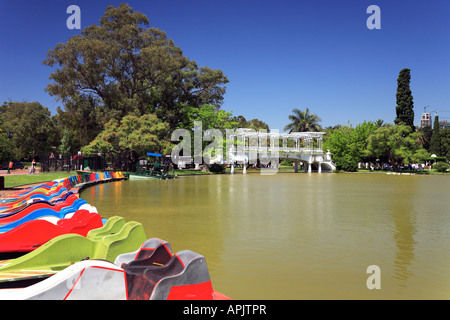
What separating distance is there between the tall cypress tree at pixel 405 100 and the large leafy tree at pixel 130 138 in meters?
48.7

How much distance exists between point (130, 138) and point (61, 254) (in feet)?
124

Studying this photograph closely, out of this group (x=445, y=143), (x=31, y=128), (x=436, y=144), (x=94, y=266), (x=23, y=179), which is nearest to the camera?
(x=94, y=266)

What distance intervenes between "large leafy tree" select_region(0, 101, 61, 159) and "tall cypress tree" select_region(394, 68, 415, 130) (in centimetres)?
6919

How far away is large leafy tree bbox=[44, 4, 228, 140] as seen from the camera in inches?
1651

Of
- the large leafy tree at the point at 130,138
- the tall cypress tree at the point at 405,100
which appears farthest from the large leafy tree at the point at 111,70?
the tall cypress tree at the point at 405,100

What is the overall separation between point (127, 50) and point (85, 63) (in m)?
5.84

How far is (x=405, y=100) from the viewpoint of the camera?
2687 inches

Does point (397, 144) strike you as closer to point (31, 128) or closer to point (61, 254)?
point (61, 254)

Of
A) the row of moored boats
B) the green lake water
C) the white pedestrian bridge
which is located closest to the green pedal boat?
the row of moored boats

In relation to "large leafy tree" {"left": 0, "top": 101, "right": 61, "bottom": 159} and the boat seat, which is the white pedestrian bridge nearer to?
"large leafy tree" {"left": 0, "top": 101, "right": 61, "bottom": 159}

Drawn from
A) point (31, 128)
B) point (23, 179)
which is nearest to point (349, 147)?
point (23, 179)

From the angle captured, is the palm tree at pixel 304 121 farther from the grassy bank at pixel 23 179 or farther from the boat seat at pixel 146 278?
the boat seat at pixel 146 278

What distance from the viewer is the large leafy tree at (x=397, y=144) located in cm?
6244
